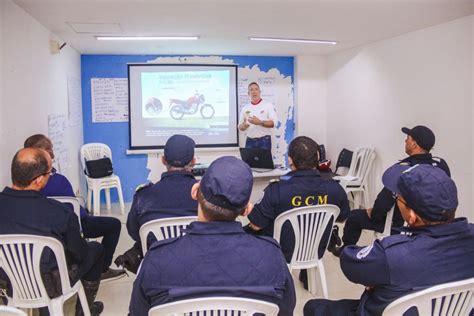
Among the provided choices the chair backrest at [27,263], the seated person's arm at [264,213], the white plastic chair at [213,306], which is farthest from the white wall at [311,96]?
the white plastic chair at [213,306]

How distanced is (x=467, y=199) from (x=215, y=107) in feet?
12.4

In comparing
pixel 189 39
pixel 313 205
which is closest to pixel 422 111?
pixel 313 205

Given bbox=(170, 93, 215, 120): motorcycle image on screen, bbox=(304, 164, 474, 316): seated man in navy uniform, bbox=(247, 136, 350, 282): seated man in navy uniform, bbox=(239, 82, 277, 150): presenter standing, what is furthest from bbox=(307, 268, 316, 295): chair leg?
bbox=(170, 93, 215, 120): motorcycle image on screen

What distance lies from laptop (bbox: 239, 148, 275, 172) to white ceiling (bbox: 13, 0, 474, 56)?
51.5 inches

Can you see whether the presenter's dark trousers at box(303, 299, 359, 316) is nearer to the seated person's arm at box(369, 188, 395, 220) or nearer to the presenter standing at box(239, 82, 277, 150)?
the seated person's arm at box(369, 188, 395, 220)

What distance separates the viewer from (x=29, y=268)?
2061 millimetres

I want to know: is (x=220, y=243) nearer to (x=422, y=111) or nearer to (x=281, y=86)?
(x=422, y=111)

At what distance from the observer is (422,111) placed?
4316 mm

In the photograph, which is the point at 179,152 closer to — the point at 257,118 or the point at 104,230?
the point at 104,230

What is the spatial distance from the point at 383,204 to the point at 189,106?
12.9ft

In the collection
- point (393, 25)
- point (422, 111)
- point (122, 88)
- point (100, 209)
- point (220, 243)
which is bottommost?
point (100, 209)

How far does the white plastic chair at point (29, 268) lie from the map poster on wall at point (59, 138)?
2270 millimetres

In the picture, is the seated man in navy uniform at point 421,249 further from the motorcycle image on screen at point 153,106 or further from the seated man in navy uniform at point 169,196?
the motorcycle image on screen at point 153,106

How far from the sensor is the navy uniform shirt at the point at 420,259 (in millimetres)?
1435
